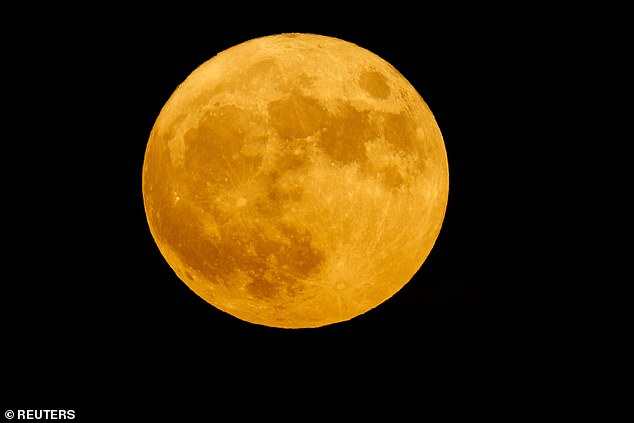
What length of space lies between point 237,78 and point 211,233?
84 cm

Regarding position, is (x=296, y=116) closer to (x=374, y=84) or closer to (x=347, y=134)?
(x=347, y=134)

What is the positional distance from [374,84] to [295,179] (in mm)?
740

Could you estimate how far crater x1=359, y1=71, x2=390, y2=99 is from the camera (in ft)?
9.22

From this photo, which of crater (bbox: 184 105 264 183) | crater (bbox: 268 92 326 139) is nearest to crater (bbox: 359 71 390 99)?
crater (bbox: 268 92 326 139)

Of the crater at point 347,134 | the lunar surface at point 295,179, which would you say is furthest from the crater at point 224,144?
the crater at point 347,134

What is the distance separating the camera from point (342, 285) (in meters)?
2.86

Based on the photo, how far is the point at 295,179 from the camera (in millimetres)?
2582

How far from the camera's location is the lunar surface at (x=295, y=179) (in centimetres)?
261

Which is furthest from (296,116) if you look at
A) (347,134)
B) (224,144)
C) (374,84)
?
(374,84)

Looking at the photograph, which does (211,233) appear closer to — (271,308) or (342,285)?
(271,308)

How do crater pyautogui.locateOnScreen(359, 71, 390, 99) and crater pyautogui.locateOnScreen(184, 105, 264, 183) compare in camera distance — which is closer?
crater pyautogui.locateOnScreen(184, 105, 264, 183)

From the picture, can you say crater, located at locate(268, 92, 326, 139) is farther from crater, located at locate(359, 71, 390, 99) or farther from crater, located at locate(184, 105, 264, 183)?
crater, located at locate(359, 71, 390, 99)

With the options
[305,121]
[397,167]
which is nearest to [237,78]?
[305,121]

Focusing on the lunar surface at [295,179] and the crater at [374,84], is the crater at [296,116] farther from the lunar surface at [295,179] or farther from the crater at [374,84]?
the crater at [374,84]
